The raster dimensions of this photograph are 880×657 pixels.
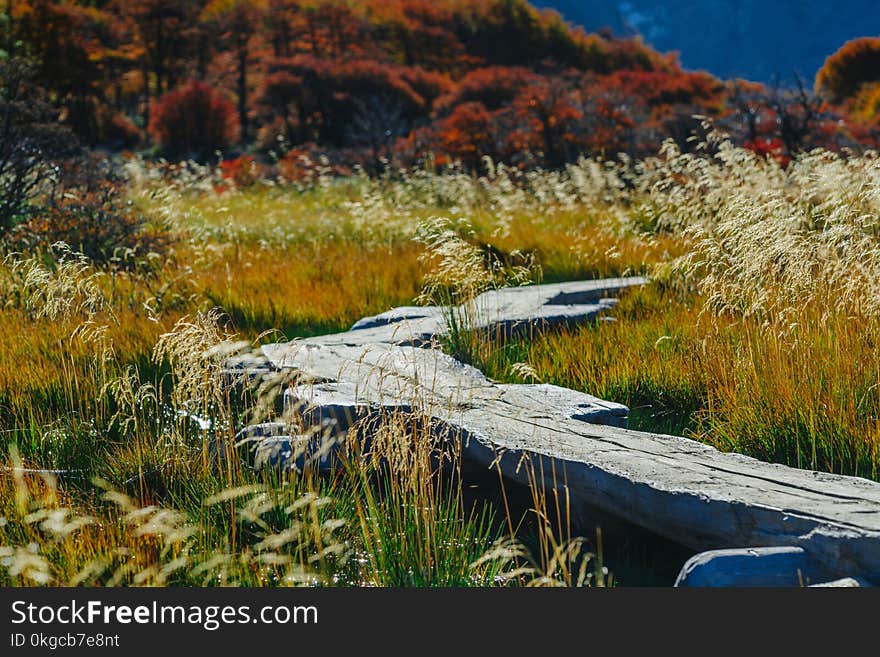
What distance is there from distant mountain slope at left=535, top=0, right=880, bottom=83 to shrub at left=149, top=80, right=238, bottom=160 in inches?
784

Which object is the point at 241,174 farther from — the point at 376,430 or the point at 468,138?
the point at 376,430

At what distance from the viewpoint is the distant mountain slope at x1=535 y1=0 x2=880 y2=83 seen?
38969 millimetres

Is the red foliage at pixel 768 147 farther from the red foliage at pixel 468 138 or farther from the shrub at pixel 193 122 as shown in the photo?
the shrub at pixel 193 122

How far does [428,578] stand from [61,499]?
1458 millimetres

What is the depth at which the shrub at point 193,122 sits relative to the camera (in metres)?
23.2

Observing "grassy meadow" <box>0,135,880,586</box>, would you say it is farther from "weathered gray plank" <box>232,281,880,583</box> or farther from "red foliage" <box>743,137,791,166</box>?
"red foliage" <box>743,137,791,166</box>

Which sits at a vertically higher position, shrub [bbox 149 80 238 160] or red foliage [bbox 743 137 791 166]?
shrub [bbox 149 80 238 160]

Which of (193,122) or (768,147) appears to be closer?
(768,147)

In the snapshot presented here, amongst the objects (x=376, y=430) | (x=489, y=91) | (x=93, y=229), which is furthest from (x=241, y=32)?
(x=376, y=430)

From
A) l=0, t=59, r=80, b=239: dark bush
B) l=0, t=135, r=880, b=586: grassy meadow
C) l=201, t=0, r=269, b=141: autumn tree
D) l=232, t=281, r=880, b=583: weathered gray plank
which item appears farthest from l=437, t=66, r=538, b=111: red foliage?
l=232, t=281, r=880, b=583: weathered gray plank

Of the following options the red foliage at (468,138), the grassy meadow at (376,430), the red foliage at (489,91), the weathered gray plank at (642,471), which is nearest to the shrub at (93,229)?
the grassy meadow at (376,430)

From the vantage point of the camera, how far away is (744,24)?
152ft

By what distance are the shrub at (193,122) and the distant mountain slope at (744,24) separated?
19917mm

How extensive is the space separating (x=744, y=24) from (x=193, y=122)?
115 feet
